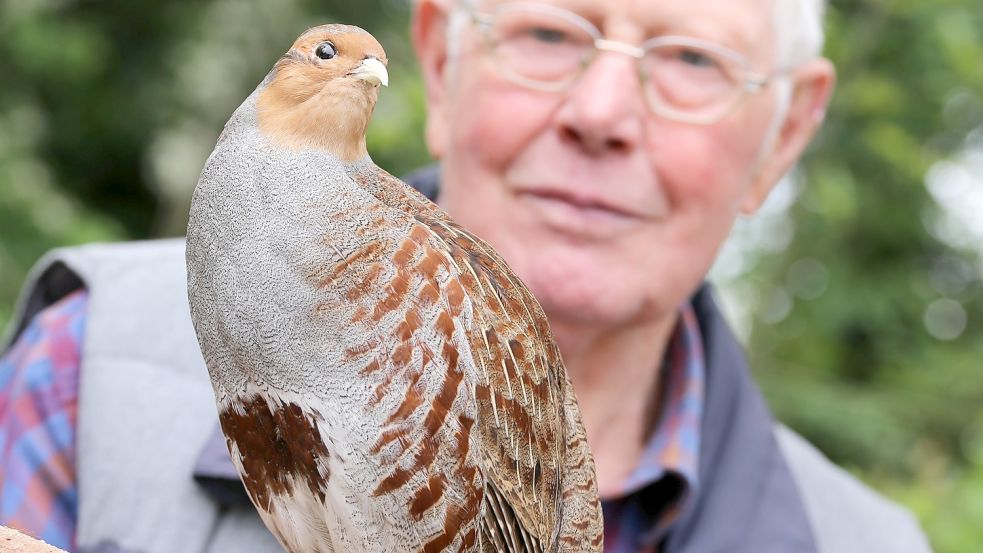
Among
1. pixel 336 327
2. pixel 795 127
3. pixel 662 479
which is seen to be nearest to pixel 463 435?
pixel 336 327

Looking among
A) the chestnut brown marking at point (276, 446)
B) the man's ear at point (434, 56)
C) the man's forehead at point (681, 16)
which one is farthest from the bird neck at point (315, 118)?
the man's ear at point (434, 56)

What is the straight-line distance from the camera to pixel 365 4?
3.45 meters

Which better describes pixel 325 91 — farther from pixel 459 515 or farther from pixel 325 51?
pixel 459 515

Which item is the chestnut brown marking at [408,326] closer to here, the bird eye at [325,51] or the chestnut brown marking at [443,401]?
the chestnut brown marking at [443,401]

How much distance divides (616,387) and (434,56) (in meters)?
0.78

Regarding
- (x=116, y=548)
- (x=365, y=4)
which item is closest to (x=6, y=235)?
(x=365, y=4)

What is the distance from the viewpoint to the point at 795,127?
7.24ft

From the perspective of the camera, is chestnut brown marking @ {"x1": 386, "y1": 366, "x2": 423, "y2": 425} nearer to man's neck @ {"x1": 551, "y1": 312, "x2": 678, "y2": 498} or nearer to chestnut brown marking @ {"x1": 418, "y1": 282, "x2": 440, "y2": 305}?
chestnut brown marking @ {"x1": 418, "y1": 282, "x2": 440, "y2": 305}

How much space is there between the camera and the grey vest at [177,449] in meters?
1.54

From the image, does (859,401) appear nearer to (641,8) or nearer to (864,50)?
(864,50)

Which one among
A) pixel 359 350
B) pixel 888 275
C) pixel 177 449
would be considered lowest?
pixel 888 275

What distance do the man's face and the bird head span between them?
0.84 m

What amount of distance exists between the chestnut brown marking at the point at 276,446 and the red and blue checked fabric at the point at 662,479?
1.18 meters

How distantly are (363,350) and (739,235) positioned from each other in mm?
4785
